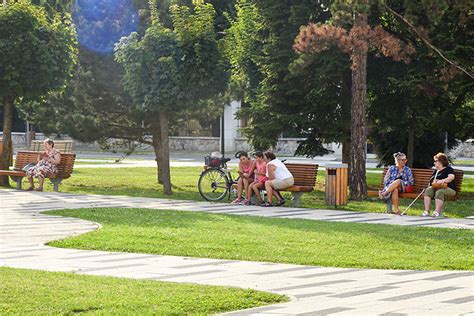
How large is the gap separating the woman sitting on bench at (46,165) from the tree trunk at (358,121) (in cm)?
698

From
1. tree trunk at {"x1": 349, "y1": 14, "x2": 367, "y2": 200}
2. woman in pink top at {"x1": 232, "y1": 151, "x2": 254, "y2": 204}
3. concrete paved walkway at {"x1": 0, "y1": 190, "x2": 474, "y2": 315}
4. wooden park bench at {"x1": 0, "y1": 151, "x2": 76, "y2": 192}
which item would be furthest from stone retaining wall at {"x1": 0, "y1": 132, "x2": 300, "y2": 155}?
concrete paved walkway at {"x1": 0, "y1": 190, "x2": 474, "y2": 315}

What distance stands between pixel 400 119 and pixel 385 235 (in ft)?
39.0

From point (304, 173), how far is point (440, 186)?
11.7 feet

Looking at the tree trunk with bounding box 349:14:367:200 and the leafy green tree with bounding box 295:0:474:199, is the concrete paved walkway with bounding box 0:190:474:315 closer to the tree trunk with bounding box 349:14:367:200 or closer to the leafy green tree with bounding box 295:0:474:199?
the leafy green tree with bounding box 295:0:474:199

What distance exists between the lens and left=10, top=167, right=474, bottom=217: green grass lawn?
2122 cm

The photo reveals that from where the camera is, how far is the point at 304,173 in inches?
847

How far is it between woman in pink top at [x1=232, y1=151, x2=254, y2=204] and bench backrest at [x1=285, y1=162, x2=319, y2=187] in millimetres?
1030

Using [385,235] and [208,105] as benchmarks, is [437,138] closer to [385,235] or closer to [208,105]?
[208,105]

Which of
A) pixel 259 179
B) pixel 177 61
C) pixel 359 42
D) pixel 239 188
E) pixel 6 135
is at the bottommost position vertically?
pixel 239 188

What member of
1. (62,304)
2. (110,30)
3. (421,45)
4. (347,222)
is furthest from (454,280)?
(110,30)

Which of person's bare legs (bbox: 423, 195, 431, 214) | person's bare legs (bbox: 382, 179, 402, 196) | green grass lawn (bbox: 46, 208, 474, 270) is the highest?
person's bare legs (bbox: 382, 179, 402, 196)

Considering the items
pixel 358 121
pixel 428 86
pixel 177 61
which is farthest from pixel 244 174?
pixel 428 86

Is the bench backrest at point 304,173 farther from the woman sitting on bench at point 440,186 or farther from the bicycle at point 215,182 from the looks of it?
the woman sitting on bench at point 440,186

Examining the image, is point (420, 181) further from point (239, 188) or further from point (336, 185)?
point (239, 188)
